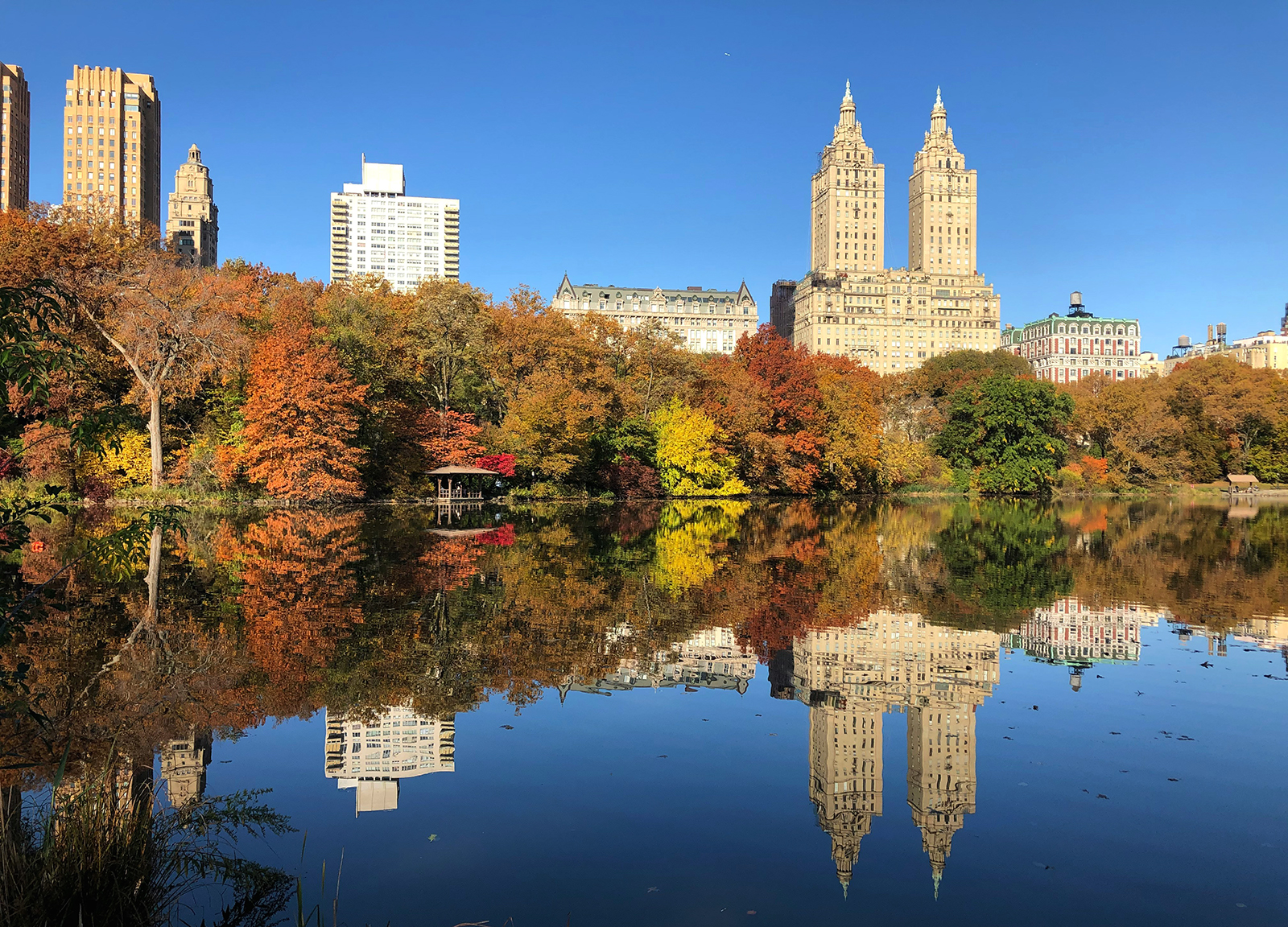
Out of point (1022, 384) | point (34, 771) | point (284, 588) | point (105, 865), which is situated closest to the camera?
point (105, 865)

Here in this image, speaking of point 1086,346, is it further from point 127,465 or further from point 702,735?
point 702,735

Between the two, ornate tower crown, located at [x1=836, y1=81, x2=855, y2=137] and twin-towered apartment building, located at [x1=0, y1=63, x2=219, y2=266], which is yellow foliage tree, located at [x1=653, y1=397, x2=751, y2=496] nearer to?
twin-towered apartment building, located at [x1=0, y1=63, x2=219, y2=266]

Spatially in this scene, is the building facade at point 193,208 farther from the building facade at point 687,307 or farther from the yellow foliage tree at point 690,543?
the yellow foliage tree at point 690,543

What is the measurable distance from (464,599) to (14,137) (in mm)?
140990

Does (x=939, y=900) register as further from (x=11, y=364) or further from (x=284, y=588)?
(x=284, y=588)

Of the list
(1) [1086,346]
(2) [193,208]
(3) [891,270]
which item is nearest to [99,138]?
(2) [193,208]

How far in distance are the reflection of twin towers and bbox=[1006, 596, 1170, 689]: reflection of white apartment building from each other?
63cm

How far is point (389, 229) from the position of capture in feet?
624

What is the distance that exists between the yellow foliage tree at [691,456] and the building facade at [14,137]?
4254 inches

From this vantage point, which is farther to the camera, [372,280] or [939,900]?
[372,280]

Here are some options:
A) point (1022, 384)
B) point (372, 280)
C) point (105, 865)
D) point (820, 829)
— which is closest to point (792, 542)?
point (820, 829)

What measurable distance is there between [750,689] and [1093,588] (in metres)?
10.5

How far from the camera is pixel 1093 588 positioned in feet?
54.9

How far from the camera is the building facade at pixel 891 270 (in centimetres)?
16000
